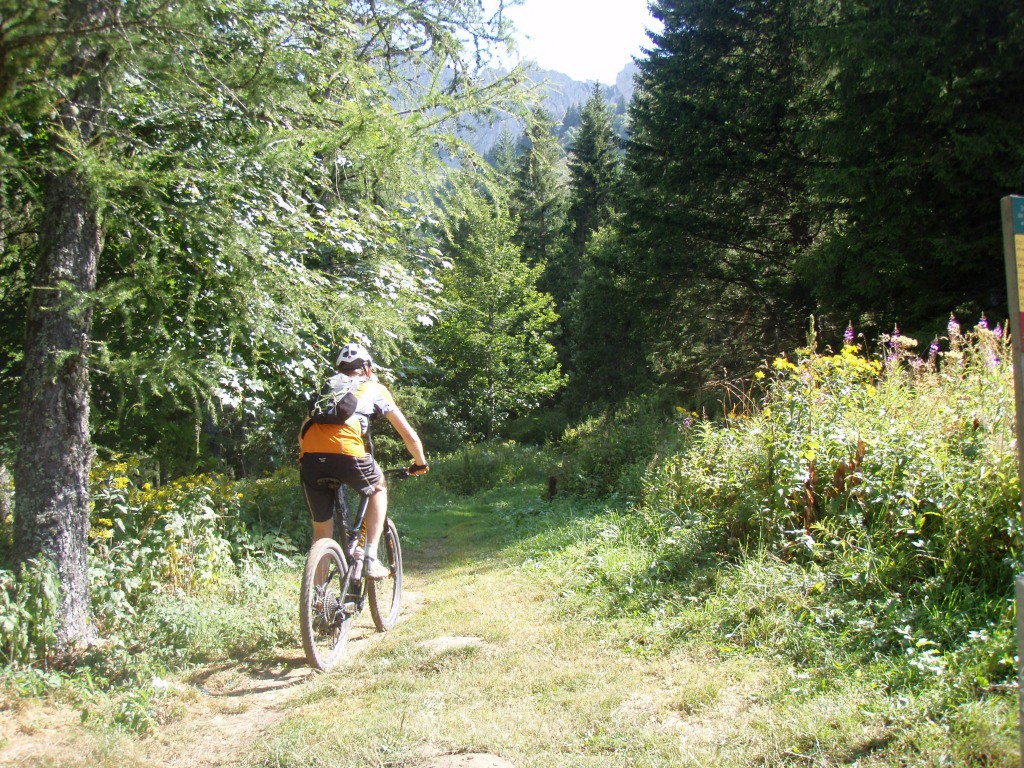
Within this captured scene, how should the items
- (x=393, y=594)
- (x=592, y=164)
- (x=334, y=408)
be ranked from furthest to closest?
(x=592, y=164), (x=393, y=594), (x=334, y=408)

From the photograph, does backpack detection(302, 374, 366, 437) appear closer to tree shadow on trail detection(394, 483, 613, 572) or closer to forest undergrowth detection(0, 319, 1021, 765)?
forest undergrowth detection(0, 319, 1021, 765)

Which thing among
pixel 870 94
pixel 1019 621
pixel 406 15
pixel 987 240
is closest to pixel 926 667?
pixel 1019 621

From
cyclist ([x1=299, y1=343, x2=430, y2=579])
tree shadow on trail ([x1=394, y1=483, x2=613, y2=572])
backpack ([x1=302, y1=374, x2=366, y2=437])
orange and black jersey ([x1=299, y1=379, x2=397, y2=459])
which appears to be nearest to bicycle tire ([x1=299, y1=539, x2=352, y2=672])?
cyclist ([x1=299, y1=343, x2=430, y2=579])

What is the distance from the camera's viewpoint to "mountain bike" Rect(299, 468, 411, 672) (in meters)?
4.09

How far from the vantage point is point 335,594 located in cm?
441

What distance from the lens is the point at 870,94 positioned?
1101 cm

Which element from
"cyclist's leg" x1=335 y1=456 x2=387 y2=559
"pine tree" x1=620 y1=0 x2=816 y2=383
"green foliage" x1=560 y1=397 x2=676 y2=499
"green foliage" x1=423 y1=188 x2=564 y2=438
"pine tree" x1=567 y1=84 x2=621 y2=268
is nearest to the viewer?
"cyclist's leg" x1=335 y1=456 x2=387 y2=559

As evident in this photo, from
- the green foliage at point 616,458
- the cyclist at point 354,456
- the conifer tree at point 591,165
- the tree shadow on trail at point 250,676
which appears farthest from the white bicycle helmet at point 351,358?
the conifer tree at point 591,165

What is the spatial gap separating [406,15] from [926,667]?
622cm

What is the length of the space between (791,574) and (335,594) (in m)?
2.75

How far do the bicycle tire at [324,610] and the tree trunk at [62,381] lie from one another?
4.35 feet

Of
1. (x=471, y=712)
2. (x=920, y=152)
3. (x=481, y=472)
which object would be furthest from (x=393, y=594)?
(x=481, y=472)

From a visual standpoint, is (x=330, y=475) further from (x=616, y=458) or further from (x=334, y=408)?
(x=616, y=458)

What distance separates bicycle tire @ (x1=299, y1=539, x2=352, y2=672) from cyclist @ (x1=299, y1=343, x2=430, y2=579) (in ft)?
0.75
